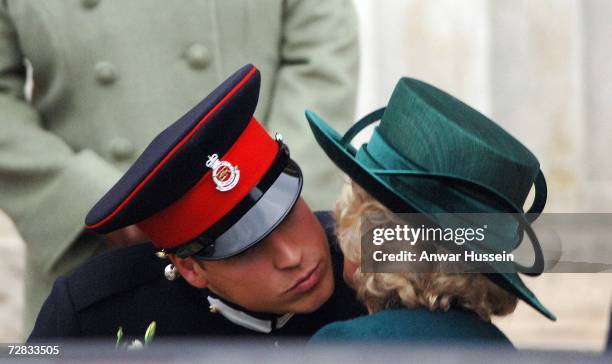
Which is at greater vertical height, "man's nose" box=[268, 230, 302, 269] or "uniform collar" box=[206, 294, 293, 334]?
"man's nose" box=[268, 230, 302, 269]

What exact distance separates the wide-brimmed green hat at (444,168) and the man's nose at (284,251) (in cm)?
15

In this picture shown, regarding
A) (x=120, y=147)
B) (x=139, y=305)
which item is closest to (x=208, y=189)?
(x=139, y=305)

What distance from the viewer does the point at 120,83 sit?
2.57m

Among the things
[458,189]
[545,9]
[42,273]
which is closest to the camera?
[458,189]

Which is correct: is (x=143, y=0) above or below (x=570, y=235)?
above

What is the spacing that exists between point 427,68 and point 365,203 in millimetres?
3294

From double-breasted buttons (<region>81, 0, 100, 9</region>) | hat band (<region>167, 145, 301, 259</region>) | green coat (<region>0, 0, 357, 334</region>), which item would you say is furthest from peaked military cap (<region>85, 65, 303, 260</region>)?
double-breasted buttons (<region>81, 0, 100, 9</region>)

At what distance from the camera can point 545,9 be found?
5.30m

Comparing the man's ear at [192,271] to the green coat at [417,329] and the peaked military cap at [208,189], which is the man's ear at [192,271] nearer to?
the peaked military cap at [208,189]

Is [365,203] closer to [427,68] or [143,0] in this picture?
[143,0]

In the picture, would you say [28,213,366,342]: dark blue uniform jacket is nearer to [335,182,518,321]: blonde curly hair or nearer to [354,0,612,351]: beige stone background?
[335,182,518,321]: blonde curly hair

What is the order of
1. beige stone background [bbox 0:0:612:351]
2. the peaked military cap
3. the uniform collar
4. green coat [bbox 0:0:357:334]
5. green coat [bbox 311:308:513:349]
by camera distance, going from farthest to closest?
beige stone background [bbox 0:0:612:351] → green coat [bbox 0:0:357:334] → the uniform collar → the peaked military cap → green coat [bbox 311:308:513:349]

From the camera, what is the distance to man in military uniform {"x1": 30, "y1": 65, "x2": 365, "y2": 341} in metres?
2.08

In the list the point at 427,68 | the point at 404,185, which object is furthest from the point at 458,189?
the point at 427,68
